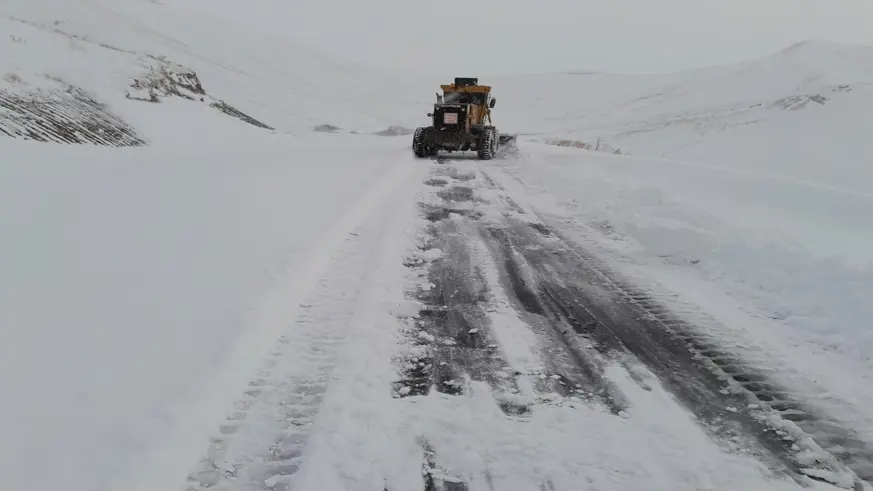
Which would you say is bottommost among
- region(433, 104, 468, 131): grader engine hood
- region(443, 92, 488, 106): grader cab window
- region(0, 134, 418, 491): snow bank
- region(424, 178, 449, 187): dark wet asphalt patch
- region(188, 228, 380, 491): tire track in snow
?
region(188, 228, 380, 491): tire track in snow

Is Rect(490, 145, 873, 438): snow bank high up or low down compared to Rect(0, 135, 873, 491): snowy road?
up

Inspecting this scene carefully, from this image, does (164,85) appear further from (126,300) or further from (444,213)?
(126,300)

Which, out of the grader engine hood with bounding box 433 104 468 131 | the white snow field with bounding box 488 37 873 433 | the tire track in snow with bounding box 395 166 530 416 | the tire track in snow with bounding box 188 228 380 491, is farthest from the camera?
the grader engine hood with bounding box 433 104 468 131

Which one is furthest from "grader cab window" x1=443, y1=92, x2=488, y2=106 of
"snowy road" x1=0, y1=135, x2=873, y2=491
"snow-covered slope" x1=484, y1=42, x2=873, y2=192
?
"snowy road" x1=0, y1=135, x2=873, y2=491

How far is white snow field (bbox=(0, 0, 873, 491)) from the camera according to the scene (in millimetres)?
2334

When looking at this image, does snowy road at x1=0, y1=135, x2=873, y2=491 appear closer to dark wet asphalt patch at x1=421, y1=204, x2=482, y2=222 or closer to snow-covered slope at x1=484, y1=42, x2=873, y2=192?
dark wet asphalt patch at x1=421, y1=204, x2=482, y2=222

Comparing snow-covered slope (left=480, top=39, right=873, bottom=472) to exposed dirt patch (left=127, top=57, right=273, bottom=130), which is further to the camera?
exposed dirt patch (left=127, top=57, right=273, bottom=130)

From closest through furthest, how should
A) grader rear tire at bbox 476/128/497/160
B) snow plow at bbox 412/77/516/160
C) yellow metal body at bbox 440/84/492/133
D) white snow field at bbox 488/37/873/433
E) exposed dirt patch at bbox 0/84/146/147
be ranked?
white snow field at bbox 488/37/873/433, exposed dirt patch at bbox 0/84/146/147, grader rear tire at bbox 476/128/497/160, snow plow at bbox 412/77/516/160, yellow metal body at bbox 440/84/492/133

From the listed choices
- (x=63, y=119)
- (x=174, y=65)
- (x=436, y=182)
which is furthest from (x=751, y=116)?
(x=63, y=119)

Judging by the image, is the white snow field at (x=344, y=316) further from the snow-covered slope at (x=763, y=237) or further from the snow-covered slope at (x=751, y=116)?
the snow-covered slope at (x=751, y=116)

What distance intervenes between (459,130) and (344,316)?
13.4m

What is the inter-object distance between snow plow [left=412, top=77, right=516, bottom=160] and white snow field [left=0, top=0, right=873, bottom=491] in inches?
196

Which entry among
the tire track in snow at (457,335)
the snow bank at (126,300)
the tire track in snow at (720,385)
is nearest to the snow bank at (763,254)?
the tire track in snow at (720,385)

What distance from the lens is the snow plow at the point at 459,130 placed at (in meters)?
16.0
